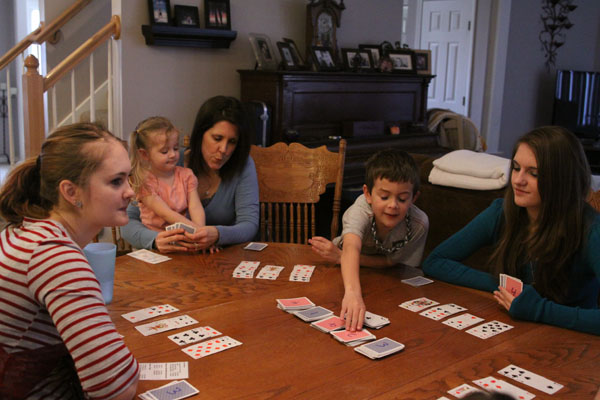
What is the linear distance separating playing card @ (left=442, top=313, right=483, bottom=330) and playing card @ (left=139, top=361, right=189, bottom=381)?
0.71 m

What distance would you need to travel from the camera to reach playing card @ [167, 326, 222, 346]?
4.59 feet

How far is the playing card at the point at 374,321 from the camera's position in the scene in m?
1.52

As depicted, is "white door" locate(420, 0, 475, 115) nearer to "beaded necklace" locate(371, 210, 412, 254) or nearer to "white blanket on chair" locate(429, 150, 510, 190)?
"white blanket on chair" locate(429, 150, 510, 190)

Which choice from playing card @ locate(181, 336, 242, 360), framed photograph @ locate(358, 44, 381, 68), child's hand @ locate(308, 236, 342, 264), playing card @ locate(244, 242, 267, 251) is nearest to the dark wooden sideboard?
framed photograph @ locate(358, 44, 381, 68)

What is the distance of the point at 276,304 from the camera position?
5.43 ft

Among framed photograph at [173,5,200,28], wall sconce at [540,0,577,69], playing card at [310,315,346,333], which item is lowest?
playing card at [310,315,346,333]

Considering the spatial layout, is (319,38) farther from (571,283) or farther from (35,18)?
(35,18)

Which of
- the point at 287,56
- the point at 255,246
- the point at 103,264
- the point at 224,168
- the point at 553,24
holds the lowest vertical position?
the point at 255,246

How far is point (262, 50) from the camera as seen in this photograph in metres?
4.79

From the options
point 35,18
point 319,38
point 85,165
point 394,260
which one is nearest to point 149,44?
point 319,38

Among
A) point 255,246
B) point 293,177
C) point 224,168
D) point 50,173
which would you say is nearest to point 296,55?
point 293,177

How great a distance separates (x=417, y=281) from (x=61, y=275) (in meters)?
A: 1.18

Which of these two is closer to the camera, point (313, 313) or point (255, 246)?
point (313, 313)

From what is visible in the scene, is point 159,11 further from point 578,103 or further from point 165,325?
point 578,103
